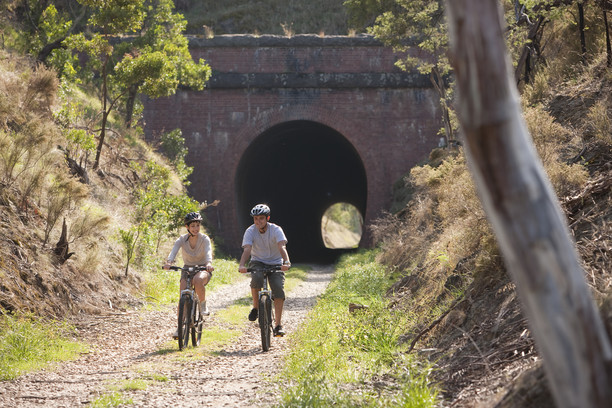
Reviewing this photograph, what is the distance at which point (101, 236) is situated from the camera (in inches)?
497

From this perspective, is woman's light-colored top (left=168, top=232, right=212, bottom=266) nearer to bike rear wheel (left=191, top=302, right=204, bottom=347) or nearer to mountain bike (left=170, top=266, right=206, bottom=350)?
mountain bike (left=170, top=266, right=206, bottom=350)

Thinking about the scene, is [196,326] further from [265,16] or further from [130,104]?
[265,16]

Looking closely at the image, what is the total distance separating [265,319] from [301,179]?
26.4 meters

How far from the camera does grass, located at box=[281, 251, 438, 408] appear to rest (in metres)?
4.73

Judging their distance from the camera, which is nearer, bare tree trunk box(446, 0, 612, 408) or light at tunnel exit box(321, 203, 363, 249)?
bare tree trunk box(446, 0, 612, 408)

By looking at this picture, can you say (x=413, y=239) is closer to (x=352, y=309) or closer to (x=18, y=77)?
(x=352, y=309)

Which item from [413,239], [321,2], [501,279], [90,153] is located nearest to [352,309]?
[501,279]

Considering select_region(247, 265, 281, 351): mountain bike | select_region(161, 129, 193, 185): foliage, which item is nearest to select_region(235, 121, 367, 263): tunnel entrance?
select_region(161, 129, 193, 185): foliage

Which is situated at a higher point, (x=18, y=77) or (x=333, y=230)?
(x=333, y=230)

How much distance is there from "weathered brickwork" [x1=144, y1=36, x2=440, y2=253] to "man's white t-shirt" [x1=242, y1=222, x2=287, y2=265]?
14.9 meters

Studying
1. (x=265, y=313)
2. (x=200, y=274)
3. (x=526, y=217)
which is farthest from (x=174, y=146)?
(x=526, y=217)

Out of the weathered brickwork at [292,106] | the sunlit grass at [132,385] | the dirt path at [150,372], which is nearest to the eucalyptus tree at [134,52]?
the weathered brickwork at [292,106]

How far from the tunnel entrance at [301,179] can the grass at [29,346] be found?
50.8 ft

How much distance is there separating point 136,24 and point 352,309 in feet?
28.9
